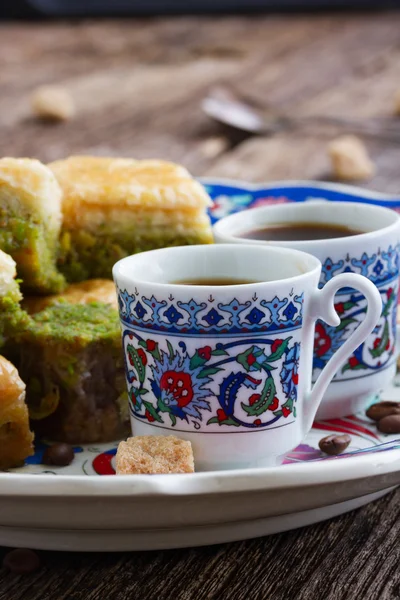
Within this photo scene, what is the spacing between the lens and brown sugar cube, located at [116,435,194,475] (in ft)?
5.78

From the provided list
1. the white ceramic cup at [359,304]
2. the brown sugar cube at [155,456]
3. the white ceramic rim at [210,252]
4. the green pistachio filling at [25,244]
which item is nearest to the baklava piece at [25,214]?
Result: the green pistachio filling at [25,244]

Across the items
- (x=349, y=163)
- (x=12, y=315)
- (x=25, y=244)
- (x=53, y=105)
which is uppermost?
(x=25, y=244)

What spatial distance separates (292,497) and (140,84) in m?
5.31

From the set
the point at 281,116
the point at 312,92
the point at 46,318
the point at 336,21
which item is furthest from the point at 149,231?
the point at 336,21

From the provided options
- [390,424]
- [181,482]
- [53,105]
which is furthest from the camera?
[53,105]

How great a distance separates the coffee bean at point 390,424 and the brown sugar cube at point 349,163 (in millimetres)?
2643

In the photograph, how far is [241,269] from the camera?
2.01 metres

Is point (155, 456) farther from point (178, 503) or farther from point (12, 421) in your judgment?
point (12, 421)

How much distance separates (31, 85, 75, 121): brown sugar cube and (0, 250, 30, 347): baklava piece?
380 cm

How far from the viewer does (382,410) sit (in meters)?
2.19

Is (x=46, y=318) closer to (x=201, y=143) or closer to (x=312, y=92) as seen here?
(x=201, y=143)

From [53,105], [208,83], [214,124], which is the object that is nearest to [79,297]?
[214,124]

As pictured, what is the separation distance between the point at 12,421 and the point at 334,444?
71 centimetres

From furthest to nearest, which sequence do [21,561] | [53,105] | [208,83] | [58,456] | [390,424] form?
[208,83], [53,105], [390,424], [58,456], [21,561]
